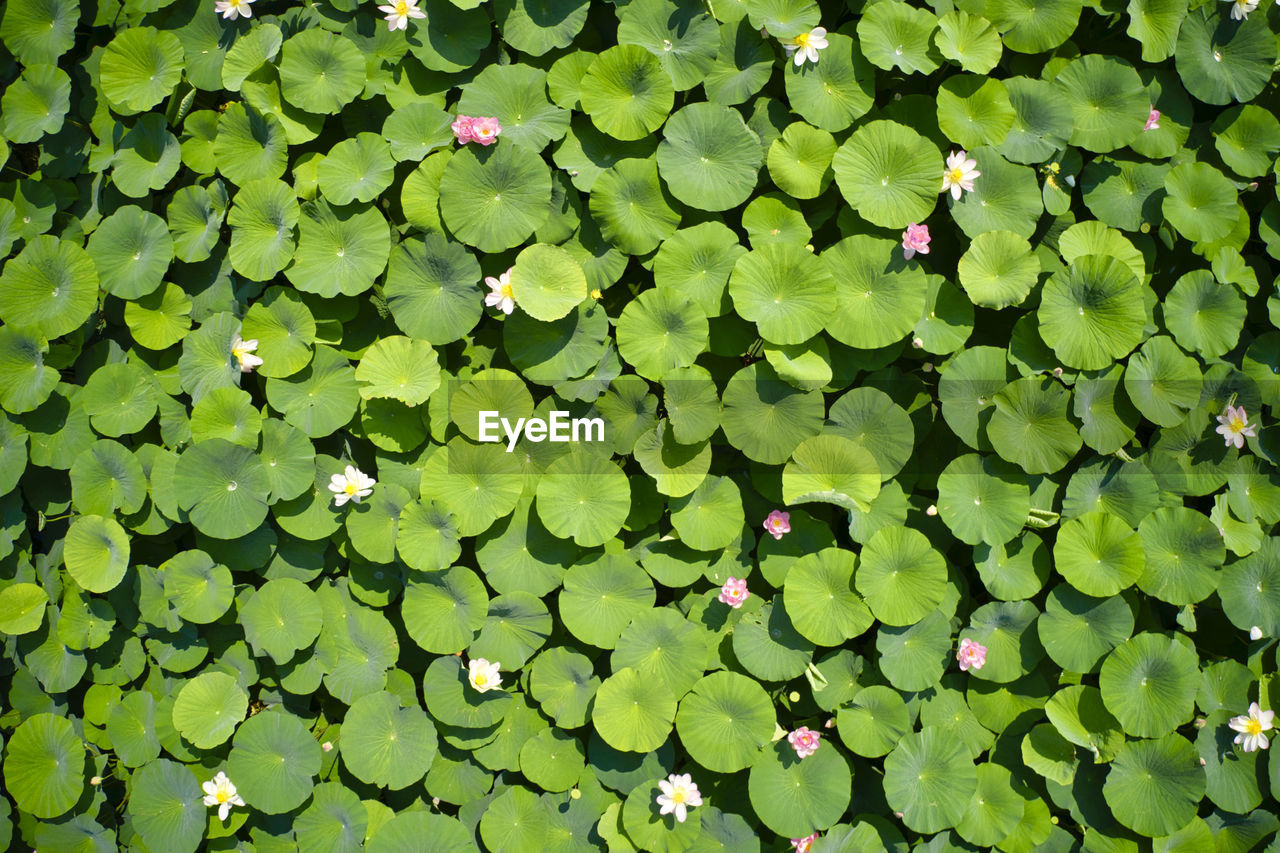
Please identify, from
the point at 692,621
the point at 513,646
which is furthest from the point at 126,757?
the point at 692,621

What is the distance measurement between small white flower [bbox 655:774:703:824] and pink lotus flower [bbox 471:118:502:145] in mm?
1875

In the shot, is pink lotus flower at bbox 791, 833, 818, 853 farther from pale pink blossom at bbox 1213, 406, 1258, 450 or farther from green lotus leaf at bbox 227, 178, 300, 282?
green lotus leaf at bbox 227, 178, 300, 282

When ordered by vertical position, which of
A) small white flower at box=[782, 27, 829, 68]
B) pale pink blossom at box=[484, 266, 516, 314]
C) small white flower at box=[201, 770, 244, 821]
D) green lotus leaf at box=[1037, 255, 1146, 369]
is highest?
small white flower at box=[782, 27, 829, 68]

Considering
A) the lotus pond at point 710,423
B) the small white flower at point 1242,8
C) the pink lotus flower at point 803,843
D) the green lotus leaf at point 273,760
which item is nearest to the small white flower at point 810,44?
the lotus pond at point 710,423

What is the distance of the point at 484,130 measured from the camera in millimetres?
2186

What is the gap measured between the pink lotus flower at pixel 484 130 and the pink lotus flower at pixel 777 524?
134 cm

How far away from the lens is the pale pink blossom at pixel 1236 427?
2.30 meters

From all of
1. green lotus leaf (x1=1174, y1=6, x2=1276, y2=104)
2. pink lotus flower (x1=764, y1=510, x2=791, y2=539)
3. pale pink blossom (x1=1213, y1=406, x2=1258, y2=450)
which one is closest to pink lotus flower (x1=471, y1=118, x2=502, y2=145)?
pink lotus flower (x1=764, y1=510, x2=791, y2=539)

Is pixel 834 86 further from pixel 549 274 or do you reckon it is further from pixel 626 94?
pixel 549 274

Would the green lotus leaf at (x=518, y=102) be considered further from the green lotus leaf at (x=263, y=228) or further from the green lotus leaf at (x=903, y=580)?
the green lotus leaf at (x=903, y=580)

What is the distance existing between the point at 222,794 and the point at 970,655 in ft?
7.52

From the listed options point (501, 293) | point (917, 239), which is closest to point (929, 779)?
point (917, 239)

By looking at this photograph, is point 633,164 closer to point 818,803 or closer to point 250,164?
point 250,164

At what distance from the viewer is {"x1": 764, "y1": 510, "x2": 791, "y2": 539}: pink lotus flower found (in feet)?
7.43
